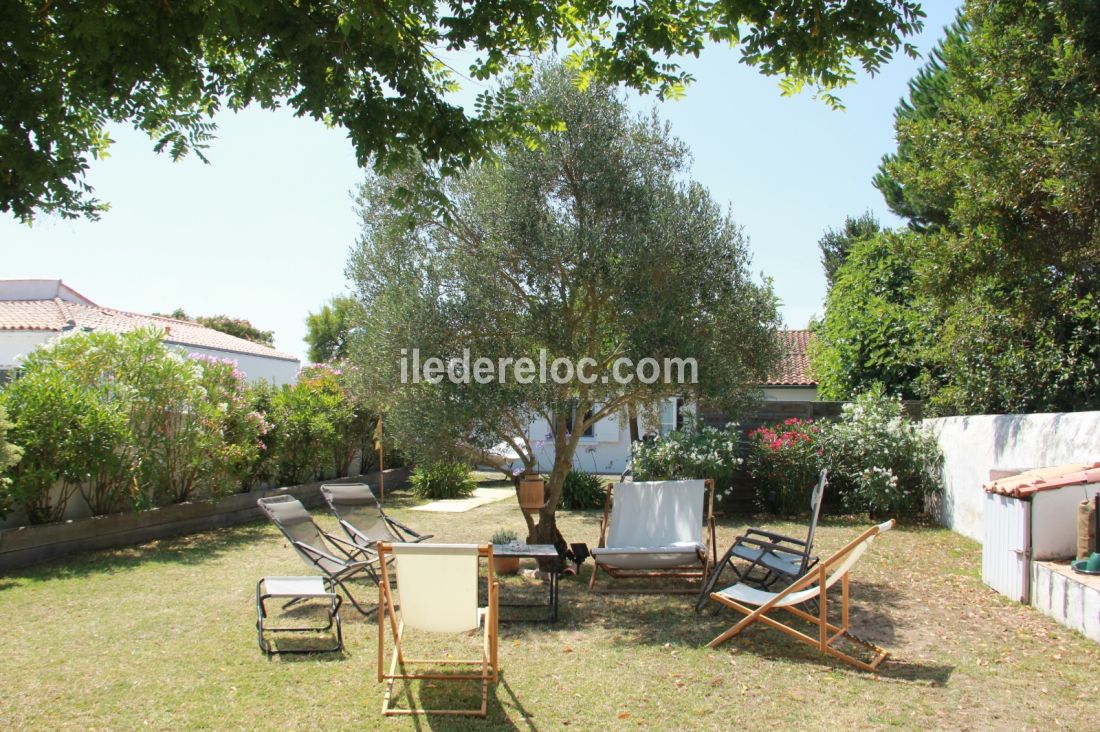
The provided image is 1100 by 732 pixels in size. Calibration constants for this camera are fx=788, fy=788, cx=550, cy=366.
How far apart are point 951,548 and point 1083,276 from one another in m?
3.51

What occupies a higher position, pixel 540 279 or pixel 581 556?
pixel 540 279

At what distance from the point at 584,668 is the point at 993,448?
671 cm

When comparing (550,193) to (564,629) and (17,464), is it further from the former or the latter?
(17,464)

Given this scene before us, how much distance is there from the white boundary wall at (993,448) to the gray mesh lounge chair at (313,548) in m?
6.26

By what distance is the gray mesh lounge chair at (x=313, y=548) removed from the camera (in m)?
6.16

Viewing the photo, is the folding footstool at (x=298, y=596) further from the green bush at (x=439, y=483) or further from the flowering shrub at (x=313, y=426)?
the green bush at (x=439, y=483)

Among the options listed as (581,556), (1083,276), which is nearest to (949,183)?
(1083,276)

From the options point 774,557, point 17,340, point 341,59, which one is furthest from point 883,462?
point 17,340

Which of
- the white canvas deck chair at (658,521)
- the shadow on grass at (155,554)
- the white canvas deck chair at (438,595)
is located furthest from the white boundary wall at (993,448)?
the shadow on grass at (155,554)

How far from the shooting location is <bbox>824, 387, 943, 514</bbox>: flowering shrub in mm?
11125

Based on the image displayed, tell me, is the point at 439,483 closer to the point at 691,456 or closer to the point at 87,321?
the point at 691,456

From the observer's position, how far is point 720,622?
6.05 meters

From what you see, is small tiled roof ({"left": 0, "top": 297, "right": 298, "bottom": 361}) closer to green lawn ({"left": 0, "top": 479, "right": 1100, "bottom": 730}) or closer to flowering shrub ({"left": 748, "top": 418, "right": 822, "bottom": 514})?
flowering shrub ({"left": 748, "top": 418, "right": 822, "bottom": 514})

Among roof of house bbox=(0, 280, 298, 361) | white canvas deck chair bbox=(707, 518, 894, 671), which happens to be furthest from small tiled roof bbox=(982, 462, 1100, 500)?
roof of house bbox=(0, 280, 298, 361)
